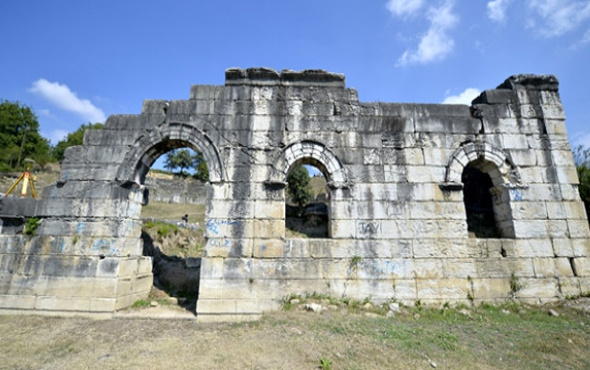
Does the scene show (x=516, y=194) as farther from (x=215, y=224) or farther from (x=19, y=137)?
(x=19, y=137)

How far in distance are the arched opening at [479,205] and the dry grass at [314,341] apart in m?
1.96

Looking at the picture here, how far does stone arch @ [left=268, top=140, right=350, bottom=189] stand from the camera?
6643 millimetres

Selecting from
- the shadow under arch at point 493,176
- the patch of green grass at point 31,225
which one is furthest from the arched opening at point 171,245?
the shadow under arch at point 493,176

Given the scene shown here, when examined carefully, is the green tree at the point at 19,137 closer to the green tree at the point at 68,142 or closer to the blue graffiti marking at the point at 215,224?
the green tree at the point at 68,142

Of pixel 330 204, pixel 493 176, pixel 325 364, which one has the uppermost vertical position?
pixel 493 176

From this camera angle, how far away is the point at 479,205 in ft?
29.9

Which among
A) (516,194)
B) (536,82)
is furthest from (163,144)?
(536,82)

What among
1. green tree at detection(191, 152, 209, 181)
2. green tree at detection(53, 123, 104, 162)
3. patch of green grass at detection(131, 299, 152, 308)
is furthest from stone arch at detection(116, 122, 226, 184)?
green tree at detection(53, 123, 104, 162)

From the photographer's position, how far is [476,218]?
7.87m

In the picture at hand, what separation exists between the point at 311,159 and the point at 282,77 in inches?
90.2

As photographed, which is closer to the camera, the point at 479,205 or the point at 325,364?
the point at 325,364

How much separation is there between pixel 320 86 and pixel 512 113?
507 cm

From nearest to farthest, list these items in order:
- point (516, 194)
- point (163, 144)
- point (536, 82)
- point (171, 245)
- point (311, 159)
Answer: point (516, 194)
point (311, 159)
point (163, 144)
point (536, 82)
point (171, 245)

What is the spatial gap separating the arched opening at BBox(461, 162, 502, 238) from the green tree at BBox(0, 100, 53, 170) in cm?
3581
